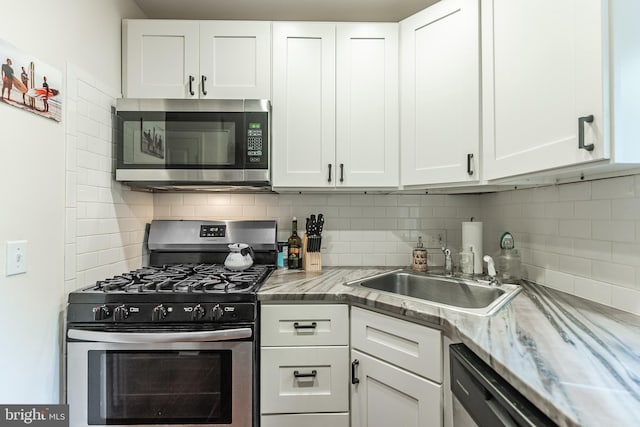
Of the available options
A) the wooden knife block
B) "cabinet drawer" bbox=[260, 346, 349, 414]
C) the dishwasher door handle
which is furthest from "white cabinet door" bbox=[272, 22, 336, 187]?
the dishwasher door handle

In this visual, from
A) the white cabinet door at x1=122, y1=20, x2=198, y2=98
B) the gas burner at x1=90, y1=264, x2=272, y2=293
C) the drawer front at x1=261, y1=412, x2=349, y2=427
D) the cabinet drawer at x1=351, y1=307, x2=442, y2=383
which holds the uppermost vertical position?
the white cabinet door at x1=122, y1=20, x2=198, y2=98

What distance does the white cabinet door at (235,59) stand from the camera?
5.73ft

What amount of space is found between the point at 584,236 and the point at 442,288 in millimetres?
682

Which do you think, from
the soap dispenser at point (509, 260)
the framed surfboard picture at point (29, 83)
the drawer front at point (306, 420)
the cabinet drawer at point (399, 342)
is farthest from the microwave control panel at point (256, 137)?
the soap dispenser at point (509, 260)

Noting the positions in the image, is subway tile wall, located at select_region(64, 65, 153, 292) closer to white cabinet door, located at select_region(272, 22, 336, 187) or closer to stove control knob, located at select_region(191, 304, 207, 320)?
stove control knob, located at select_region(191, 304, 207, 320)

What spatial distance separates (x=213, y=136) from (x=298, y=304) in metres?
1.01

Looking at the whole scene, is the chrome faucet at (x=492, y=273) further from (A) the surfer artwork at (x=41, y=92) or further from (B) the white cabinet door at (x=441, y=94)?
(A) the surfer artwork at (x=41, y=92)

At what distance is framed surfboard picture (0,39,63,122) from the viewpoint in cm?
106

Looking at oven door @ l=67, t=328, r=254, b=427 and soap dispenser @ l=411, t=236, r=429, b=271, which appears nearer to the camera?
oven door @ l=67, t=328, r=254, b=427

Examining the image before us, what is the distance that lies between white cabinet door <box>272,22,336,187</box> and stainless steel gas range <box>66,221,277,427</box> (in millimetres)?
767

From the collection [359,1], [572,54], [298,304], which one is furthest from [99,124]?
[572,54]

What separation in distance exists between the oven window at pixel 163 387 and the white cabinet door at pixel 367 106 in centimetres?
115

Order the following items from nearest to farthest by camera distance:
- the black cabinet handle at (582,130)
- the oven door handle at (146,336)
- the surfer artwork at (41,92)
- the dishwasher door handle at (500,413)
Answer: the dishwasher door handle at (500,413)
the black cabinet handle at (582,130)
the surfer artwork at (41,92)
the oven door handle at (146,336)

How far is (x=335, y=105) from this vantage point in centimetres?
176
